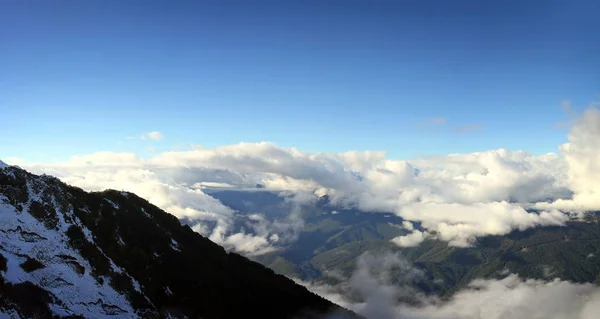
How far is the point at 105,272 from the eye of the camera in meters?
68.7

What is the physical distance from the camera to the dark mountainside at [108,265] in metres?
54.2

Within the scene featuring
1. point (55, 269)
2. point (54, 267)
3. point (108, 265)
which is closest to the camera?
point (55, 269)

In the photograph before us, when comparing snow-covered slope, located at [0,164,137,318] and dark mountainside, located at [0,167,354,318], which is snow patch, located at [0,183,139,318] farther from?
dark mountainside, located at [0,167,354,318]

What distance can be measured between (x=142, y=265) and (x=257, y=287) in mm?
47975

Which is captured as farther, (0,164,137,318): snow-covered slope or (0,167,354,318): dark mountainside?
(0,167,354,318): dark mountainside

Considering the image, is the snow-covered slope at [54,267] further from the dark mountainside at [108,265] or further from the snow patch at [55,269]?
the dark mountainside at [108,265]

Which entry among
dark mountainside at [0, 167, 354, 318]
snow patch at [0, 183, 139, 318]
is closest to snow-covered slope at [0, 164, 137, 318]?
snow patch at [0, 183, 139, 318]

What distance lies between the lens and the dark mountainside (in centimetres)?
5425

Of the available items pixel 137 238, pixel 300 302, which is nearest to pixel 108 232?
pixel 137 238

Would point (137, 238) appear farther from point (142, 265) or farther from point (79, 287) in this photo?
point (79, 287)

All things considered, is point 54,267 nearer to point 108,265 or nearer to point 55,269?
point 55,269

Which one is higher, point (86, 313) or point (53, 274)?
point (53, 274)

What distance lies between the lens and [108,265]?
7144 centimetres

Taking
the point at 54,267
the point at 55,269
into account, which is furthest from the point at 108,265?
the point at 55,269
